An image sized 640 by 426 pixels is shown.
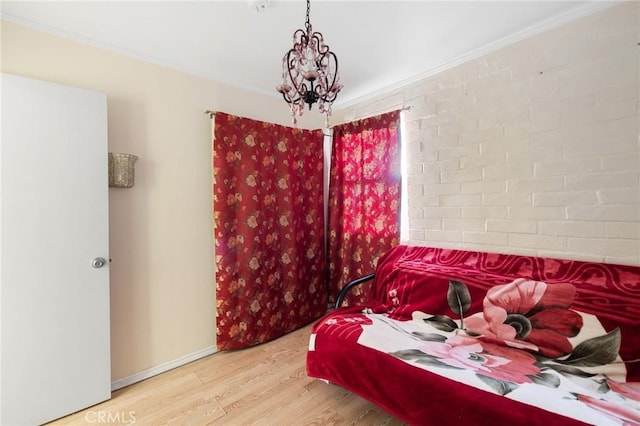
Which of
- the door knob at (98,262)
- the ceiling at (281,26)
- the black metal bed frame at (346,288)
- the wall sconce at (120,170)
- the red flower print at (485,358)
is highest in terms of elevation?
the ceiling at (281,26)

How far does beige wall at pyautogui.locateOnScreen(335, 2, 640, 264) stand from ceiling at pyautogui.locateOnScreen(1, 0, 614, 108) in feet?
0.53

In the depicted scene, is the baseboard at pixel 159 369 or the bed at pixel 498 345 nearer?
the bed at pixel 498 345

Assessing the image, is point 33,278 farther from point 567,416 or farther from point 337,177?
point 567,416

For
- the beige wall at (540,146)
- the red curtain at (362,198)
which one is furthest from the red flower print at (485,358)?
the red curtain at (362,198)

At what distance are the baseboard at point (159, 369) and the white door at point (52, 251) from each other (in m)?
0.14

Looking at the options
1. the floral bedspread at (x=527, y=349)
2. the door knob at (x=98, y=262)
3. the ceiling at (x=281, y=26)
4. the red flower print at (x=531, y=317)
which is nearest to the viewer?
the floral bedspread at (x=527, y=349)

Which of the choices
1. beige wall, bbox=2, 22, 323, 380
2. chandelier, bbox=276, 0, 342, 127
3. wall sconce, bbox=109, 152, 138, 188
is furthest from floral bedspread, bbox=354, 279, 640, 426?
wall sconce, bbox=109, 152, 138, 188

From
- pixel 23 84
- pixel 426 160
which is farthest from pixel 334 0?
pixel 23 84

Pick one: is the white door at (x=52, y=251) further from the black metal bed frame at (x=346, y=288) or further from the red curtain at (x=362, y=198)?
the red curtain at (x=362, y=198)

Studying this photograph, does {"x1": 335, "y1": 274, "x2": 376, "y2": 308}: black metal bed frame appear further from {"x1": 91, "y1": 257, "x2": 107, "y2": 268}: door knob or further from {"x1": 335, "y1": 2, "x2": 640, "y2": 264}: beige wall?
{"x1": 91, "y1": 257, "x2": 107, "y2": 268}: door knob

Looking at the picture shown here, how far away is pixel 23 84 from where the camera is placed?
1422 millimetres

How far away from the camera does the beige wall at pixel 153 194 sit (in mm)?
1651

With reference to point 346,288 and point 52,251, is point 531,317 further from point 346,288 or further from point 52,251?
point 52,251

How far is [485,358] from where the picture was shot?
52.9 inches
